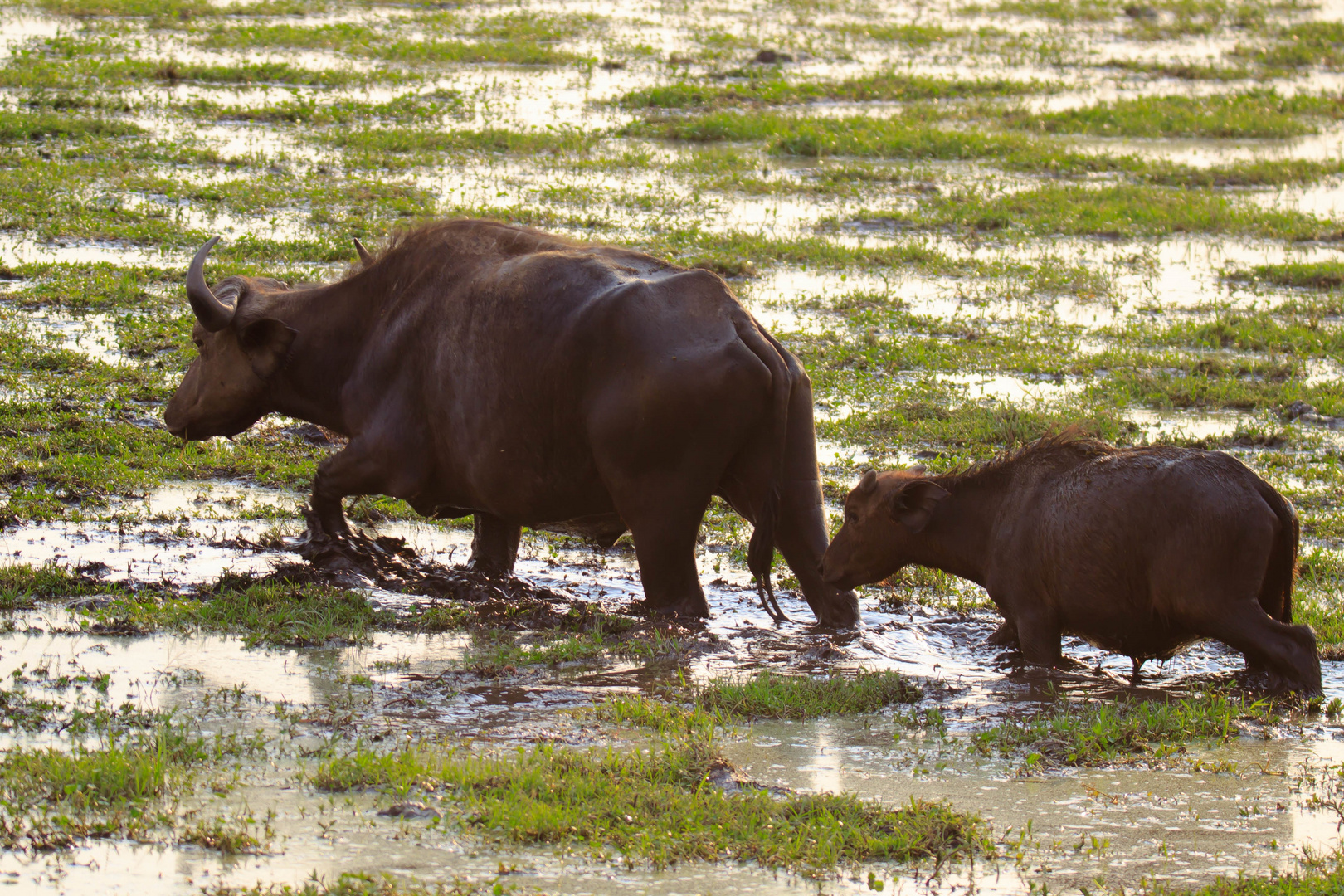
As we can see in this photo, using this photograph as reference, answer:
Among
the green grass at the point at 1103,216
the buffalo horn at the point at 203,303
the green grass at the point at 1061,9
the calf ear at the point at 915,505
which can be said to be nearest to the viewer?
the calf ear at the point at 915,505

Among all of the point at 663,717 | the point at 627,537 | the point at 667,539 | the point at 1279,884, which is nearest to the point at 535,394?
the point at 667,539

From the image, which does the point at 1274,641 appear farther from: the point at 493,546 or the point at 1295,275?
the point at 1295,275

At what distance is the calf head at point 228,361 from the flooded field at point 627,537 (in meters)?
0.52

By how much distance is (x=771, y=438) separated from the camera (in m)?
7.34

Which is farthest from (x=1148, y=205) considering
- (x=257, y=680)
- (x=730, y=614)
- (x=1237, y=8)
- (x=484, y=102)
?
(x=1237, y=8)

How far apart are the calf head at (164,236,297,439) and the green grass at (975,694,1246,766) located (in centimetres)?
435

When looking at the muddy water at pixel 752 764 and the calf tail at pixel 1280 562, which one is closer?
the muddy water at pixel 752 764

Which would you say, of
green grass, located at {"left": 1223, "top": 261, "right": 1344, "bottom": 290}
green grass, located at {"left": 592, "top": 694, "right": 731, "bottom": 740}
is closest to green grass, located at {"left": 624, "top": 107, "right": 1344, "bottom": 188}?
green grass, located at {"left": 1223, "top": 261, "right": 1344, "bottom": 290}

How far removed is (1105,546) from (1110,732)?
1176mm

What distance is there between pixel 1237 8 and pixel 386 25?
67.1ft

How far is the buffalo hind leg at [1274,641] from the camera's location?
6.68 m

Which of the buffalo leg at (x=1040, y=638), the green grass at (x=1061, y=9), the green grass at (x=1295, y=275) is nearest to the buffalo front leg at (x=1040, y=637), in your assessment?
the buffalo leg at (x=1040, y=638)

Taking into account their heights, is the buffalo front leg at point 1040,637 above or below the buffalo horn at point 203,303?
below

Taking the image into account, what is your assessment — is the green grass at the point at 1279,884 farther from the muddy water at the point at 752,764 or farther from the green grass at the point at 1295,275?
the green grass at the point at 1295,275
